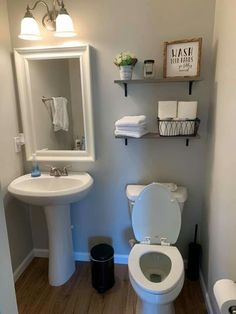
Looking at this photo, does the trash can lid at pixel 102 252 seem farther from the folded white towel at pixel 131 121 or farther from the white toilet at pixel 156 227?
the folded white towel at pixel 131 121

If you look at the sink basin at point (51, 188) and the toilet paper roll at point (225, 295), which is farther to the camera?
the sink basin at point (51, 188)

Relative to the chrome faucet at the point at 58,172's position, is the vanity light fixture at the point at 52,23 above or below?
above

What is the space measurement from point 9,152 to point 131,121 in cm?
100

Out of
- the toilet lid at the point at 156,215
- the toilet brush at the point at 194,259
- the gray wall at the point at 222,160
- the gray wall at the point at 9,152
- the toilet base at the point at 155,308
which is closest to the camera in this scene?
the gray wall at the point at 222,160

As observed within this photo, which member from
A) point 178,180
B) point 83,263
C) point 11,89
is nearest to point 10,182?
point 11,89

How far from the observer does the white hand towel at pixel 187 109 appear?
5.39ft

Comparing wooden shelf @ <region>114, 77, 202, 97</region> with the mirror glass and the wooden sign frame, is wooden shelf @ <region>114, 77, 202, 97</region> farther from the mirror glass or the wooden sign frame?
the mirror glass

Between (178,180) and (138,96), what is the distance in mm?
746

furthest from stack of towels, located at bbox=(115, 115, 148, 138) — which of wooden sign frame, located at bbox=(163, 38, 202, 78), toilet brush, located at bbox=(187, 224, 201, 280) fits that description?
toilet brush, located at bbox=(187, 224, 201, 280)

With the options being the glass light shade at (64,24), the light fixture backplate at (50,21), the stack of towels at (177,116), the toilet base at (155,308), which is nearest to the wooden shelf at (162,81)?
the stack of towels at (177,116)

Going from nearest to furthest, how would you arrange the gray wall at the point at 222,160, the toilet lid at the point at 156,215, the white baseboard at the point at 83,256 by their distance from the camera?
the gray wall at the point at 222,160 → the toilet lid at the point at 156,215 → the white baseboard at the point at 83,256

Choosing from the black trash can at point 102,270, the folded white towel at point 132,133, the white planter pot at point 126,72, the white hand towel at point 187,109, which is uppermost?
the white planter pot at point 126,72

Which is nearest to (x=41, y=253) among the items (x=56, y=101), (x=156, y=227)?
(x=156, y=227)

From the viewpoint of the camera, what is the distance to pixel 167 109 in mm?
1688
